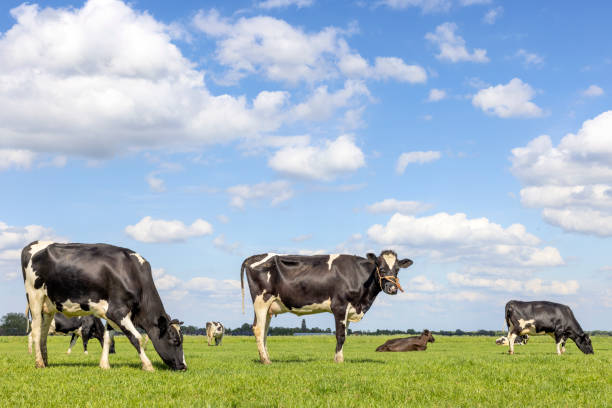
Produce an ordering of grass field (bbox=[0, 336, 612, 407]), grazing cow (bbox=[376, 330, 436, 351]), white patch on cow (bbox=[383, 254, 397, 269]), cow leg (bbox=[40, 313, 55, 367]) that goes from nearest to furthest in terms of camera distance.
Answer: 1. grass field (bbox=[0, 336, 612, 407])
2. cow leg (bbox=[40, 313, 55, 367])
3. white patch on cow (bbox=[383, 254, 397, 269])
4. grazing cow (bbox=[376, 330, 436, 351])

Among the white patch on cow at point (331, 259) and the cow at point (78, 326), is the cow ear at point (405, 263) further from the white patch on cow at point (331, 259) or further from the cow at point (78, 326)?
the cow at point (78, 326)

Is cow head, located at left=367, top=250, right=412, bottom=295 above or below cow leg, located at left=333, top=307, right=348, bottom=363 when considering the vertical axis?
above

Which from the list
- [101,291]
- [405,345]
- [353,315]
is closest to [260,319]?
[353,315]

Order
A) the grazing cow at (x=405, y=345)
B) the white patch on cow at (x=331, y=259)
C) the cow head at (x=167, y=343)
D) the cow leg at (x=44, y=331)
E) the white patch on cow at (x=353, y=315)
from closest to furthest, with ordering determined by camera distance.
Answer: the cow head at (x=167, y=343) < the cow leg at (x=44, y=331) < the white patch on cow at (x=353, y=315) < the white patch on cow at (x=331, y=259) < the grazing cow at (x=405, y=345)

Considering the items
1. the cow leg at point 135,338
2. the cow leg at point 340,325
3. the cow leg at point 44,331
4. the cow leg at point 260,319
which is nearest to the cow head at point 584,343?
the cow leg at point 340,325

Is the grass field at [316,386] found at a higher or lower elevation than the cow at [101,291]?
lower

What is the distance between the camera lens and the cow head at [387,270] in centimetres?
1770

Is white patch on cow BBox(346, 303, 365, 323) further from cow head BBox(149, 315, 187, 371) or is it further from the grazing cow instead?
the grazing cow

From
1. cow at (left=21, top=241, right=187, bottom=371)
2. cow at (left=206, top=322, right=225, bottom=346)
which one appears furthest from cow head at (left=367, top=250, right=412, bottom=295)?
cow at (left=206, top=322, right=225, bottom=346)

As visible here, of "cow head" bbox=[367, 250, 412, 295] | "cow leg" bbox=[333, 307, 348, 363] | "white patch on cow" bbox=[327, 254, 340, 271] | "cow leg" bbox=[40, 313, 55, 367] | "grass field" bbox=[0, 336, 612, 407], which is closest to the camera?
"grass field" bbox=[0, 336, 612, 407]

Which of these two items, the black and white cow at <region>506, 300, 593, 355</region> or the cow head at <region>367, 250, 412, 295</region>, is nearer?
the cow head at <region>367, 250, 412, 295</region>

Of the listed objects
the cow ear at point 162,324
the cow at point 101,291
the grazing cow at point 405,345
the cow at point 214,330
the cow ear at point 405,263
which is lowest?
the grazing cow at point 405,345

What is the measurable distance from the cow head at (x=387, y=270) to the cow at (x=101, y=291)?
21.2ft

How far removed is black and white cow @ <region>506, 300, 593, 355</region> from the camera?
2980 cm
